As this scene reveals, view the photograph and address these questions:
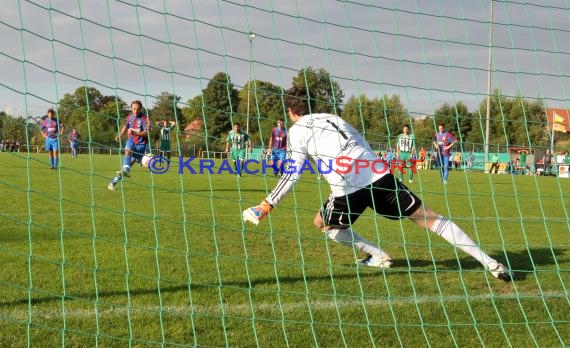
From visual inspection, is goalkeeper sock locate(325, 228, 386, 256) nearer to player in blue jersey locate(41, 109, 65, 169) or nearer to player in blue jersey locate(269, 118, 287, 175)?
player in blue jersey locate(269, 118, 287, 175)

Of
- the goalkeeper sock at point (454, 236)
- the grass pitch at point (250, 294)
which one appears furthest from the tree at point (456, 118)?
the goalkeeper sock at point (454, 236)

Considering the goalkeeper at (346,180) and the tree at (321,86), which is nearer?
the tree at (321,86)

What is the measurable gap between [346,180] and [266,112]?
78 cm

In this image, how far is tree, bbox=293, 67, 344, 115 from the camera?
4.38m

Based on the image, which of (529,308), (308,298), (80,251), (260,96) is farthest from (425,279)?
(80,251)

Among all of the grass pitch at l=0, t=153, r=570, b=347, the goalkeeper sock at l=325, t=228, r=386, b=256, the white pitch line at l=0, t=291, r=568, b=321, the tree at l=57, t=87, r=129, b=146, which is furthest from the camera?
the goalkeeper sock at l=325, t=228, r=386, b=256

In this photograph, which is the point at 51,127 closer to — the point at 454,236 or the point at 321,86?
the point at 321,86

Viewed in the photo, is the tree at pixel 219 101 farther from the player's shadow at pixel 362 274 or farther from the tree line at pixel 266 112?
the player's shadow at pixel 362 274

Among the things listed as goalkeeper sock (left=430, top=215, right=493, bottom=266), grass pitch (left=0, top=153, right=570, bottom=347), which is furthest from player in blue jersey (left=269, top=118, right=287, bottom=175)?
goalkeeper sock (left=430, top=215, right=493, bottom=266)

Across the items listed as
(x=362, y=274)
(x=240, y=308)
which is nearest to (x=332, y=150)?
(x=362, y=274)

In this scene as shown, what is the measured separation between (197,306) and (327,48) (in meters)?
1.91

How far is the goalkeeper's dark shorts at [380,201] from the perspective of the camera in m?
4.70

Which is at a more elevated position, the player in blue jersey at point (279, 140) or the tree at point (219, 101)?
the tree at point (219, 101)

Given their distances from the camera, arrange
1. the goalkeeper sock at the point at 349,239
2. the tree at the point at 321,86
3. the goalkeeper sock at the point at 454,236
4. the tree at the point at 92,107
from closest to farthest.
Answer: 1. the tree at the point at 92,107
2. the tree at the point at 321,86
3. the goalkeeper sock at the point at 454,236
4. the goalkeeper sock at the point at 349,239
